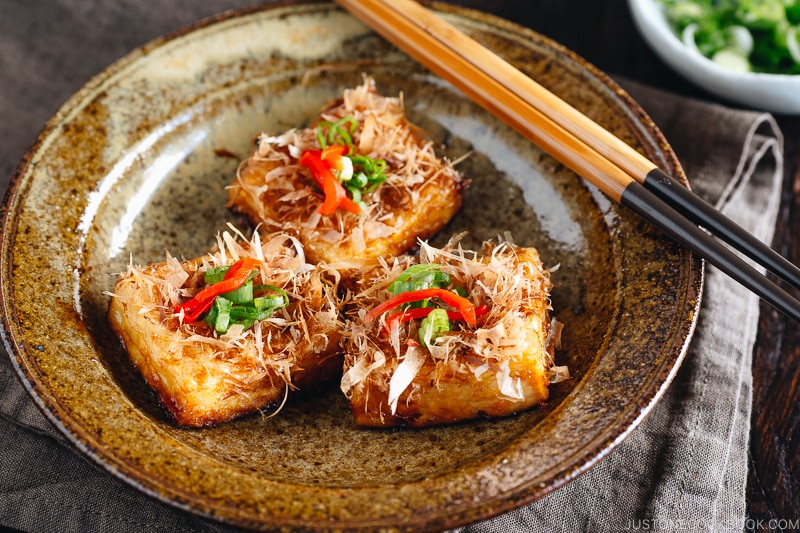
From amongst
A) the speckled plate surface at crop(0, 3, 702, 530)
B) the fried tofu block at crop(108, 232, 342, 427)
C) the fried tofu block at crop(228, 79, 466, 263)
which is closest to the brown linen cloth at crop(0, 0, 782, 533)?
the speckled plate surface at crop(0, 3, 702, 530)

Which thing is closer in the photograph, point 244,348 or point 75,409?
point 75,409

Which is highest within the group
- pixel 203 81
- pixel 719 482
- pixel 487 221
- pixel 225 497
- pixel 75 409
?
pixel 203 81

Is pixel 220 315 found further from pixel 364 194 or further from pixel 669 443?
pixel 669 443

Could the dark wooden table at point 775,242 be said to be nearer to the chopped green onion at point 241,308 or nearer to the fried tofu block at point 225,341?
the fried tofu block at point 225,341

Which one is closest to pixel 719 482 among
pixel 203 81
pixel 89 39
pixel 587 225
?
pixel 587 225

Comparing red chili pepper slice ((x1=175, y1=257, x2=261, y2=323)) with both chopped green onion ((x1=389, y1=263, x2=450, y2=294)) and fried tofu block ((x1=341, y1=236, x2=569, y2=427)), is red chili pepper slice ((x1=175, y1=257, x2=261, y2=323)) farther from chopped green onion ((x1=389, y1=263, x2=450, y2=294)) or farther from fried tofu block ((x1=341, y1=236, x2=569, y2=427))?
chopped green onion ((x1=389, y1=263, x2=450, y2=294))

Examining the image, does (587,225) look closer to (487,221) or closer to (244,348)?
(487,221)

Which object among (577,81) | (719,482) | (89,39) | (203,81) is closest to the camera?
(719,482)
